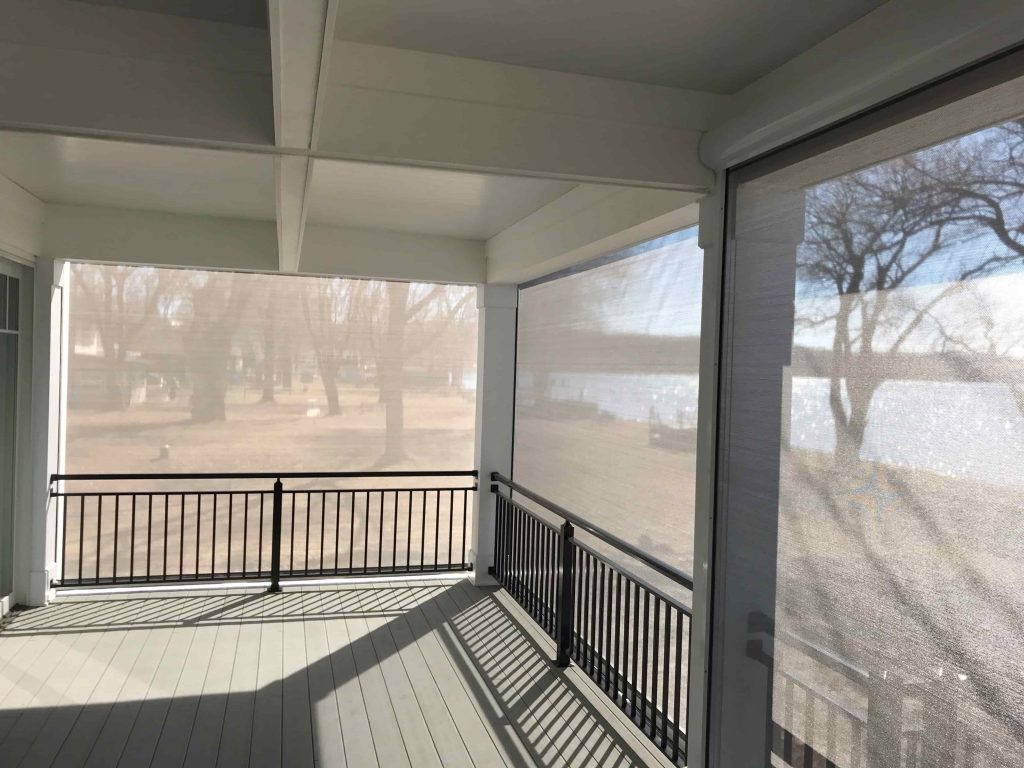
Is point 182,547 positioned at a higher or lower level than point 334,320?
lower

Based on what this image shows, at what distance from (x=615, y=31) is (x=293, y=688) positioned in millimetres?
3382

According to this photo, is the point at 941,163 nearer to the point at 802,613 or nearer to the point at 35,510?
the point at 802,613

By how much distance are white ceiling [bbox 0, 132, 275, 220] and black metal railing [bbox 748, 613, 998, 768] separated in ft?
9.68

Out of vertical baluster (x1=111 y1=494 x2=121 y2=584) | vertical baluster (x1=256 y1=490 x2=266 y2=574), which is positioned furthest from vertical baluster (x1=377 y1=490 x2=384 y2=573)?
vertical baluster (x1=111 y1=494 x2=121 y2=584)

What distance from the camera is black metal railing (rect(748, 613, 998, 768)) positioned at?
68.1 inches

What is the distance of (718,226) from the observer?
2.72 m

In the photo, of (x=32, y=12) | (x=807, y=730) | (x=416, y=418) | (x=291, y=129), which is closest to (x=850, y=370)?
(x=807, y=730)

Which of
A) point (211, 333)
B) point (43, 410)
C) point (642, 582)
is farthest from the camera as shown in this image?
point (211, 333)

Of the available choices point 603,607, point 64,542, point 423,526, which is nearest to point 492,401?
point 423,526

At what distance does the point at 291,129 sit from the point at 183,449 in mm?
4241

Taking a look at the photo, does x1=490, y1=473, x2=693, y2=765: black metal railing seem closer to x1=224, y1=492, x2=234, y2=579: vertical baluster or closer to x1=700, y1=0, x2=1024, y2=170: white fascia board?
x1=700, y1=0, x2=1024, y2=170: white fascia board

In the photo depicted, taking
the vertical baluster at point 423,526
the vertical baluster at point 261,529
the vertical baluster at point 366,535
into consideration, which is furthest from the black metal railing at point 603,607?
the vertical baluster at point 261,529

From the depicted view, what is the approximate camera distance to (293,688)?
3.94 m

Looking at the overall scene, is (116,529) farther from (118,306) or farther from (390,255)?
(390,255)
